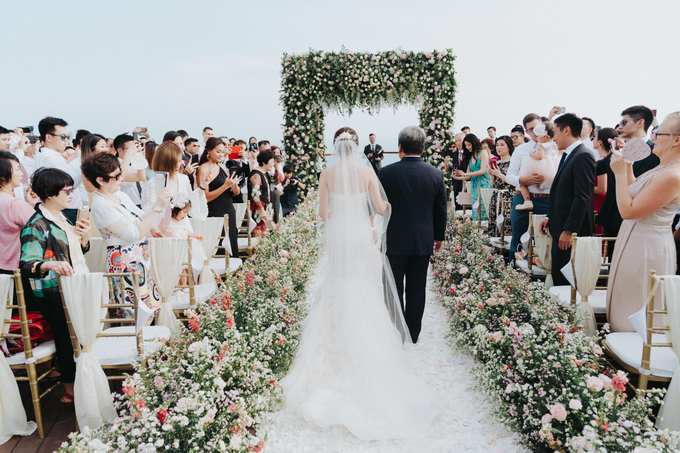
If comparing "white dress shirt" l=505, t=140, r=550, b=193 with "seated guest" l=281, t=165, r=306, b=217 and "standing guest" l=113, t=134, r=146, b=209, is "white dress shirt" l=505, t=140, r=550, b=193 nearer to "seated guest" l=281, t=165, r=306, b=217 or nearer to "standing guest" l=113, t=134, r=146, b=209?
"standing guest" l=113, t=134, r=146, b=209

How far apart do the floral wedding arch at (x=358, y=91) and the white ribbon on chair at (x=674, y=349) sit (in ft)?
31.2

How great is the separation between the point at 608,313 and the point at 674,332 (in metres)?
0.82

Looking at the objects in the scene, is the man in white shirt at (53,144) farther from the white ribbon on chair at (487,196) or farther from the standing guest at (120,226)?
the white ribbon on chair at (487,196)

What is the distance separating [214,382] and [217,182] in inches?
150

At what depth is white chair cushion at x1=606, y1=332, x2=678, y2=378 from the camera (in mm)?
2520

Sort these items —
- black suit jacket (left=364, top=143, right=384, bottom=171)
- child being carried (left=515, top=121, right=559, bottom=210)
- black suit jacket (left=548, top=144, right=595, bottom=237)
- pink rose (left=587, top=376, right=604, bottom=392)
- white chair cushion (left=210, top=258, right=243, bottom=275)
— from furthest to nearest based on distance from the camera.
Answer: black suit jacket (left=364, top=143, right=384, bottom=171) → white chair cushion (left=210, top=258, right=243, bottom=275) → child being carried (left=515, top=121, right=559, bottom=210) → black suit jacket (left=548, top=144, right=595, bottom=237) → pink rose (left=587, top=376, right=604, bottom=392)

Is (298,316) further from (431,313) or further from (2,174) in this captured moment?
(2,174)

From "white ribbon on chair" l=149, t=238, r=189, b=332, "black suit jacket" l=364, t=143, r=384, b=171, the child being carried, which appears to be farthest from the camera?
"black suit jacket" l=364, t=143, r=384, b=171

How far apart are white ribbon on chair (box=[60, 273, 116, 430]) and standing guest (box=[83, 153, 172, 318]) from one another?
0.41 m

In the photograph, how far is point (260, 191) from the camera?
695 centimetres

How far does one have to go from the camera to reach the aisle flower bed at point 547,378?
6.60ft

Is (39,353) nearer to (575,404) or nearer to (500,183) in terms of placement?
(575,404)

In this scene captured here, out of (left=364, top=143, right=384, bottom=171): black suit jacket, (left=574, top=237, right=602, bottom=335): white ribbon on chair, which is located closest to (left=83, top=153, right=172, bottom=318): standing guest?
(left=574, top=237, right=602, bottom=335): white ribbon on chair

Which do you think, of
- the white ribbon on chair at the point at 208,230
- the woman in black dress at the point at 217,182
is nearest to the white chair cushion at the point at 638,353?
the white ribbon on chair at the point at 208,230
